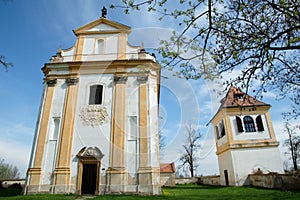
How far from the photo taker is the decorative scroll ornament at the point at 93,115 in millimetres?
13492

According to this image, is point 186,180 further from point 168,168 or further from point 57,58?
point 57,58

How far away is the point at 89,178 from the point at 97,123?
331 centimetres

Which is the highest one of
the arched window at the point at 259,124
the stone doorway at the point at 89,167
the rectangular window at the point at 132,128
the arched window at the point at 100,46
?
the arched window at the point at 100,46

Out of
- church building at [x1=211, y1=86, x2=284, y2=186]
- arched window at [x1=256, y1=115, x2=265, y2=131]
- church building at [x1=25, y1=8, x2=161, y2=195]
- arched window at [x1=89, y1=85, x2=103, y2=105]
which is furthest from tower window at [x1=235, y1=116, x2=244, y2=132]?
arched window at [x1=89, y1=85, x2=103, y2=105]

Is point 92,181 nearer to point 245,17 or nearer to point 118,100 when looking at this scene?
point 118,100

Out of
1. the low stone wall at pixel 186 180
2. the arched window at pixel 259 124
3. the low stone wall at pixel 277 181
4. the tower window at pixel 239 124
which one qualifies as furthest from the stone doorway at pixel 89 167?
the low stone wall at pixel 186 180

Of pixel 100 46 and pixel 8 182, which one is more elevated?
pixel 100 46

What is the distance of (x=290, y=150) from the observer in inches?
1047

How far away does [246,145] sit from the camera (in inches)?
789

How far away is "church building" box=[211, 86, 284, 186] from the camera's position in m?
19.2

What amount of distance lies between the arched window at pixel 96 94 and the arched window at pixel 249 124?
14.7 metres

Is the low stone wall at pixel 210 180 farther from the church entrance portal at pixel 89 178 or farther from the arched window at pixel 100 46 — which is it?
the arched window at pixel 100 46

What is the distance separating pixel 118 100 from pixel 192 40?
9.45m

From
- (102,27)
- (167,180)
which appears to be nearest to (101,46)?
(102,27)
